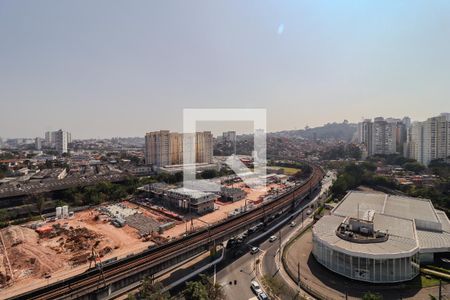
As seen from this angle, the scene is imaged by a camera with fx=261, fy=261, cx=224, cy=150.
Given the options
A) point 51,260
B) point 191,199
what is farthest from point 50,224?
point 191,199

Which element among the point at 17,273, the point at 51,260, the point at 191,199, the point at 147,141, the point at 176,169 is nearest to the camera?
the point at 17,273

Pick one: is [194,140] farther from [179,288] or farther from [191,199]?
[179,288]

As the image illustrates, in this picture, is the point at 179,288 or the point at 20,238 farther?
the point at 20,238

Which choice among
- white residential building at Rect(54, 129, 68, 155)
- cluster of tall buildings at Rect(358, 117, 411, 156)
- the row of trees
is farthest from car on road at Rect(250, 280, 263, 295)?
white residential building at Rect(54, 129, 68, 155)

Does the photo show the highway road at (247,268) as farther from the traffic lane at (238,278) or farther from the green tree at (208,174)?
the green tree at (208,174)

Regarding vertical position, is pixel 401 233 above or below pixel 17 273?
above

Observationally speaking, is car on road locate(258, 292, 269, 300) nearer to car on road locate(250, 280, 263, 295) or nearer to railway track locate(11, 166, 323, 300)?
car on road locate(250, 280, 263, 295)

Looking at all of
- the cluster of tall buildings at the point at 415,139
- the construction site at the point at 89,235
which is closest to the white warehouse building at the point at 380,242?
the construction site at the point at 89,235
